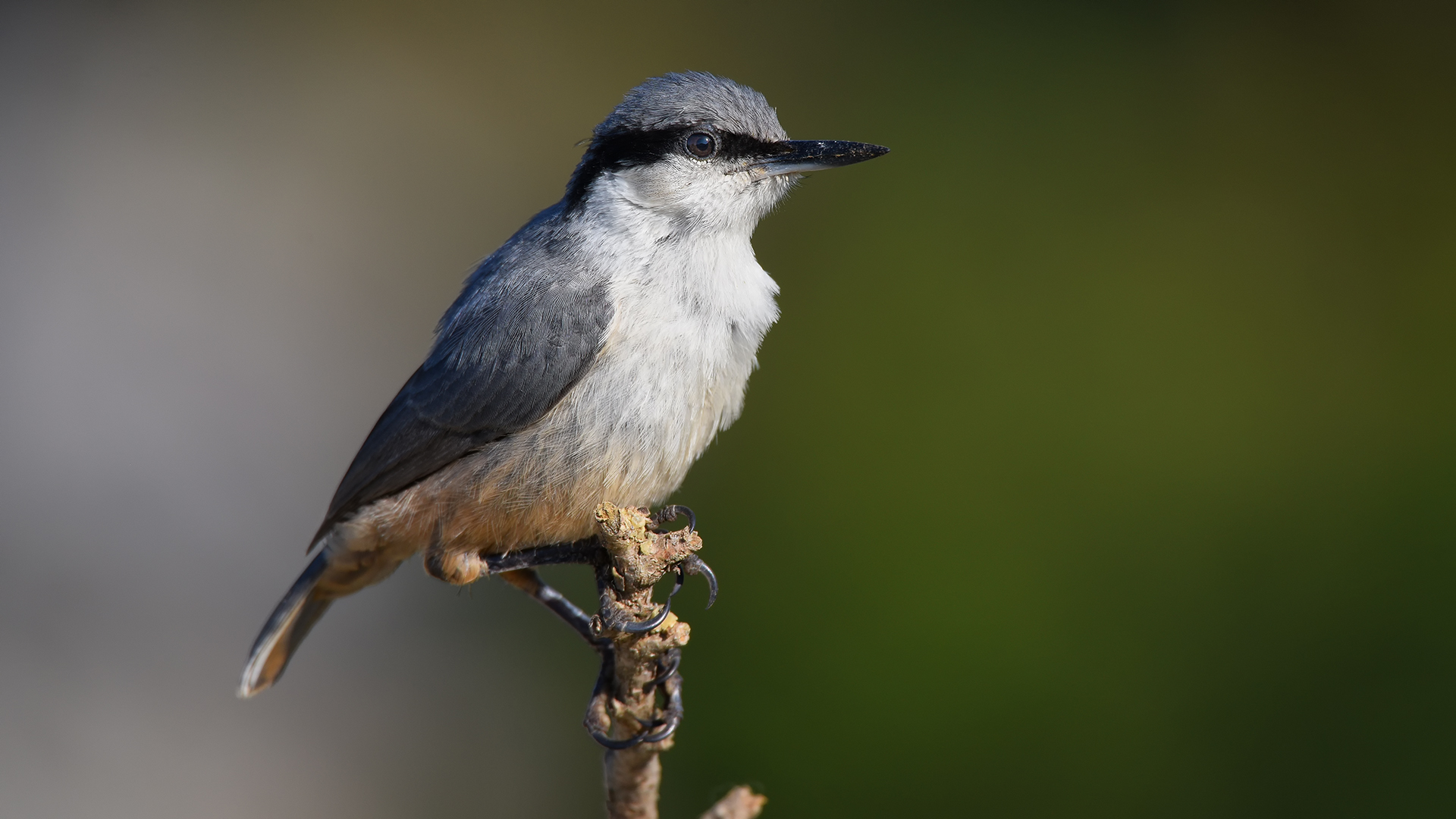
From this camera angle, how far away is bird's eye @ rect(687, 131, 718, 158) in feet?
8.50

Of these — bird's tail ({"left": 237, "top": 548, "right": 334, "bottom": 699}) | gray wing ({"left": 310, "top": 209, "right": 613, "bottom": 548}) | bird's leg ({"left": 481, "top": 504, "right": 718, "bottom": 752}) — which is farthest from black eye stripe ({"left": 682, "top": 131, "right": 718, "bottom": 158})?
bird's tail ({"left": 237, "top": 548, "right": 334, "bottom": 699})

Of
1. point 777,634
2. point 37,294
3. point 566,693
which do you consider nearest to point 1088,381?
point 777,634

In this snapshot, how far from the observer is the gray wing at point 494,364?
2.39 m

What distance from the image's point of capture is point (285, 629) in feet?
9.62

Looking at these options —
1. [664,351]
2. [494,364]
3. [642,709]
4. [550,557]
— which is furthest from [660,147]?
[642,709]

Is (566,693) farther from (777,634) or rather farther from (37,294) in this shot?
(37,294)

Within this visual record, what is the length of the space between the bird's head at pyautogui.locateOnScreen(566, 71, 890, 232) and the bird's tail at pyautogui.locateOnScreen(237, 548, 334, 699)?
1.35 m

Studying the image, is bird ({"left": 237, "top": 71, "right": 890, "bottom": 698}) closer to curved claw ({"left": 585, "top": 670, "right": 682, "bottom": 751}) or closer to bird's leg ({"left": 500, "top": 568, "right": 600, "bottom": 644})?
bird's leg ({"left": 500, "top": 568, "right": 600, "bottom": 644})

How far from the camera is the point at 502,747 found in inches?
194

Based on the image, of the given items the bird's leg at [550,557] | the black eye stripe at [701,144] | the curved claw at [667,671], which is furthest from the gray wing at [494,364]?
the curved claw at [667,671]

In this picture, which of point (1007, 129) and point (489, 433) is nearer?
point (489, 433)

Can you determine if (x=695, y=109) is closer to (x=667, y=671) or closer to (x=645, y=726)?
(x=667, y=671)

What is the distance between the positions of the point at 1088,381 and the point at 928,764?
4.90 ft

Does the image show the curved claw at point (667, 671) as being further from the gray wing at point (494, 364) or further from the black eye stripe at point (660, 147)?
the black eye stripe at point (660, 147)
